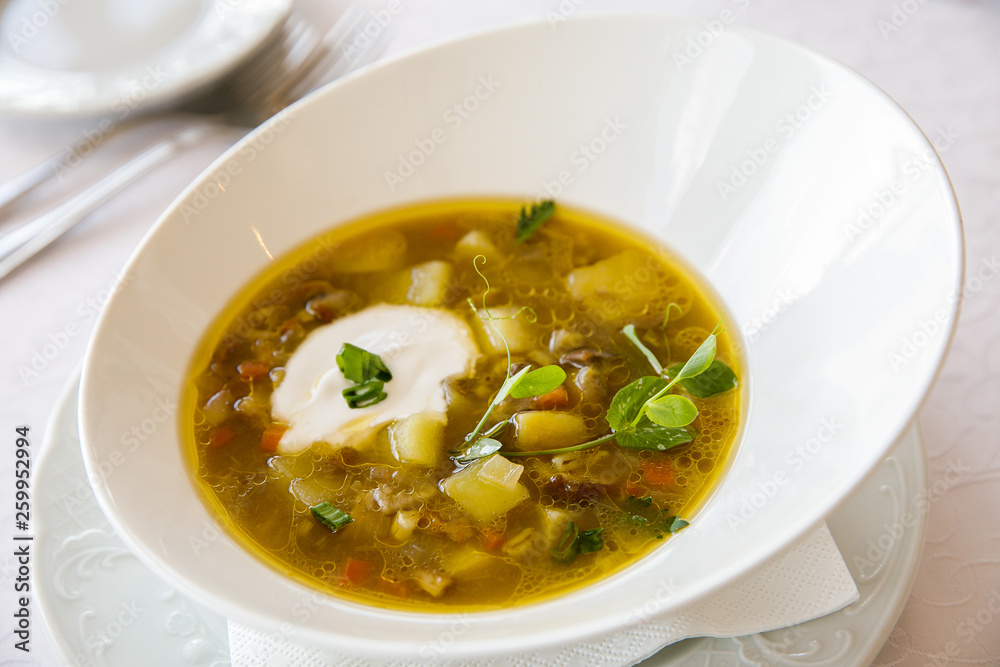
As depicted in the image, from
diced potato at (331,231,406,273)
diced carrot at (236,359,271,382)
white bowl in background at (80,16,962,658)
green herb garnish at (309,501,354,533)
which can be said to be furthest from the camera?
diced potato at (331,231,406,273)

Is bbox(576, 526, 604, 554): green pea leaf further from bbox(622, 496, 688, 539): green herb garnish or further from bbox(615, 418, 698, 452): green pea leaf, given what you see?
bbox(615, 418, 698, 452): green pea leaf

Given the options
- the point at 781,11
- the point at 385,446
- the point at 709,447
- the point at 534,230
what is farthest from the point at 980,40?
the point at 385,446

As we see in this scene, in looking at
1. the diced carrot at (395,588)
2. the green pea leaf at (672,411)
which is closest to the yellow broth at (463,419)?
the diced carrot at (395,588)

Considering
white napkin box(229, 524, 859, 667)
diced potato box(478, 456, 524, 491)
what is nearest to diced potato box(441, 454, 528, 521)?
diced potato box(478, 456, 524, 491)

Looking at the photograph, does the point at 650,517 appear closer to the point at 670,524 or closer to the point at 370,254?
the point at 670,524

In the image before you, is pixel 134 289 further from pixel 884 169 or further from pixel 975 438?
pixel 975 438

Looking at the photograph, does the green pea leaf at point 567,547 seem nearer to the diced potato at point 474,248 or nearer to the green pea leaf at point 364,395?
the green pea leaf at point 364,395

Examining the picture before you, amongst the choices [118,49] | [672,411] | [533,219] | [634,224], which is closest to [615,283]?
[634,224]
